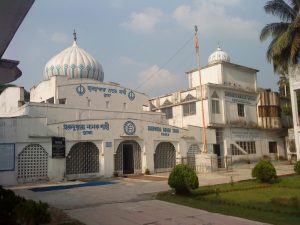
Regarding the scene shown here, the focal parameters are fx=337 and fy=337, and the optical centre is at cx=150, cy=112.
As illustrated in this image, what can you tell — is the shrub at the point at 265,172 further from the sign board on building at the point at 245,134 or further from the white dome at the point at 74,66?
the white dome at the point at 74,66

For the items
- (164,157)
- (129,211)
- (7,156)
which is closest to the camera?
(129,211)

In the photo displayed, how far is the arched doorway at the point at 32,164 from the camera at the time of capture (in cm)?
1795

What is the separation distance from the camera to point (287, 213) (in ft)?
27.3

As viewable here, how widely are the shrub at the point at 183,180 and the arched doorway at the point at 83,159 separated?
31.3 ft

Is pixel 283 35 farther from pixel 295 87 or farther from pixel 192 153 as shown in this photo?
pixel 192 153

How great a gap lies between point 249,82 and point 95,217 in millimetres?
26987

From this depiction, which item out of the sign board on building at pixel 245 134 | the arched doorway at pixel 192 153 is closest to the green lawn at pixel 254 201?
the arched doorway at pixel 192 153

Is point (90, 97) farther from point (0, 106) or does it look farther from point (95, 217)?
point (95, 217)

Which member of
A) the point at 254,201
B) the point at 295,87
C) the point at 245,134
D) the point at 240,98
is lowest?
the point at 254,201

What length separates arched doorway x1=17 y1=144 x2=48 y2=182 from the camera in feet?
58.9


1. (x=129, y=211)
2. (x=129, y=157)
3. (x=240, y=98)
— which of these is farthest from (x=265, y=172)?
(x=240, y=98)

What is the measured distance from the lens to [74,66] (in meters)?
25.3

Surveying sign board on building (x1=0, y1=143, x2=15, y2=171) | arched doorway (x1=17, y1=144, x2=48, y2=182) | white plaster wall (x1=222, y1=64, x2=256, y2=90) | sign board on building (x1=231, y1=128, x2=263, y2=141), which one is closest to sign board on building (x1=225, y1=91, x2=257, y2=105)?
white plaster wall (x1=222, y1=64, x2=256, y2=90)

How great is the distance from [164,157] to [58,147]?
322 inches
